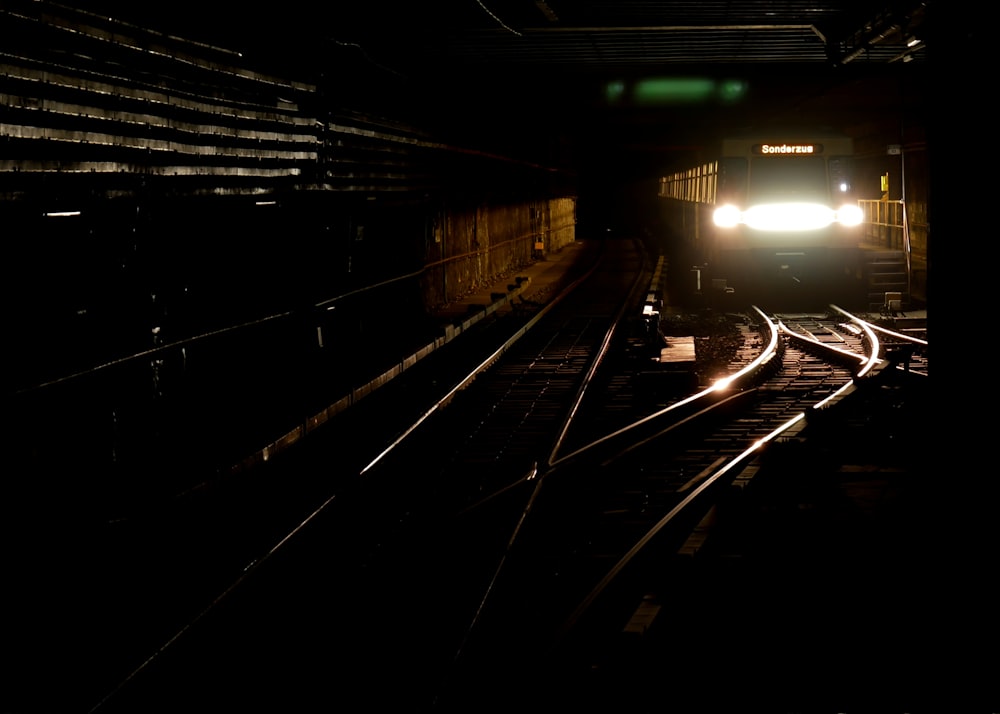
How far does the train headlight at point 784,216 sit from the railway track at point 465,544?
33.6 feet

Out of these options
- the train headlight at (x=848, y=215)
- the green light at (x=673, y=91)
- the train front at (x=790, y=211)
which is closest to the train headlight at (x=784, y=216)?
the train front at (x=790, y=211)

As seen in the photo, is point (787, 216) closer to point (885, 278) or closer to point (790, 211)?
point (790, 211)

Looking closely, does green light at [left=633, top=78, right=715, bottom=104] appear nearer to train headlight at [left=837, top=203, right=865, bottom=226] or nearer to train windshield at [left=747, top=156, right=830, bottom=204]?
train windshield at [left=747, top=156, right=830, bottom=204]

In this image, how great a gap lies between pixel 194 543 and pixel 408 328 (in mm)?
9928

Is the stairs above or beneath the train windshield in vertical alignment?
beneath

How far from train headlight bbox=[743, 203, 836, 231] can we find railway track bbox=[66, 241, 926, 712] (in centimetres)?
1023

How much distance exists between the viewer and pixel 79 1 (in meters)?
6.66

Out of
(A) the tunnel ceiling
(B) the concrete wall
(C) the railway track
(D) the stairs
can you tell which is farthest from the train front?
(C) the railway track

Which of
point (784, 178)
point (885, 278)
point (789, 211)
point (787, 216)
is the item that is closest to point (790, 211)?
point (789, 211)

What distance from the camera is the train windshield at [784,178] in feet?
74.3

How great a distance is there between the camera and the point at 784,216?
22.6 m

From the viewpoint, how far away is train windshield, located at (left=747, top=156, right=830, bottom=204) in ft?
74.3

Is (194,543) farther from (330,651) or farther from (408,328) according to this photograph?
(408,328)

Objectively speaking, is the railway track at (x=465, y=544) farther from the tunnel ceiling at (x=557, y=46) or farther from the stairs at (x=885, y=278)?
the stairs at (x=885, y=278)
